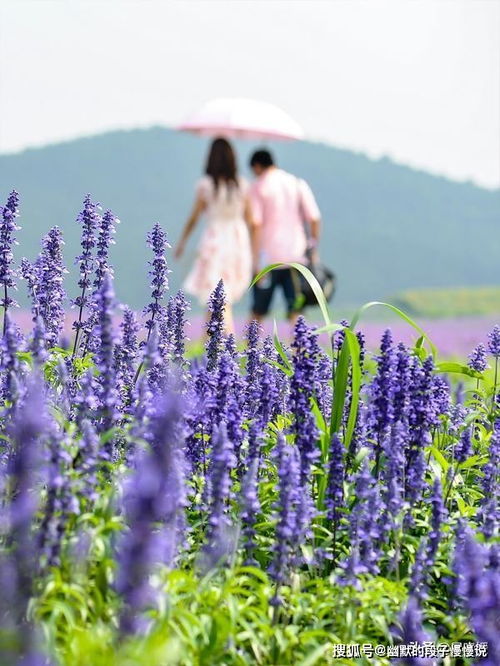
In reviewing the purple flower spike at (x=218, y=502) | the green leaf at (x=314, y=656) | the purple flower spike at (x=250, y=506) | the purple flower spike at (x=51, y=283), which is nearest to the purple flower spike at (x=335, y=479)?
the purple flower spike at (x=250, y=506)

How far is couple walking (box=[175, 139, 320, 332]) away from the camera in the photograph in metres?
17.9


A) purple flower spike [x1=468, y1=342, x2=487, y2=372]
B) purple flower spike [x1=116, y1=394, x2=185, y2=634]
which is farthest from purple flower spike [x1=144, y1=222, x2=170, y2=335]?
purple flower spike [x1=116, y1=394, x2=185, y2=634]

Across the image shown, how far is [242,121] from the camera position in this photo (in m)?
23.2

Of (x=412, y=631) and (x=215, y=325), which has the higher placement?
(x=215, y=325)

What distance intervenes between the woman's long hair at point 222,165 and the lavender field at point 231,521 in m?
10.4

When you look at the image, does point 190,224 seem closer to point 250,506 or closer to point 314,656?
point 250,506

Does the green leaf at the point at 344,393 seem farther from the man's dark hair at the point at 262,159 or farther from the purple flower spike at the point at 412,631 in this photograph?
the man's dark hair at the point at 262,159

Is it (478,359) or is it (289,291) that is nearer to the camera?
(478,359)

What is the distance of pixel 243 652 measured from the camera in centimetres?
488

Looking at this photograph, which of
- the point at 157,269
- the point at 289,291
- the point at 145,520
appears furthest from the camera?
the point at 289,291

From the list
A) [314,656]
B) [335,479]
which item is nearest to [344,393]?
[335,479]

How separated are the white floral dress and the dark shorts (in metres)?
0.32

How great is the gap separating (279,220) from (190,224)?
1.84 meters

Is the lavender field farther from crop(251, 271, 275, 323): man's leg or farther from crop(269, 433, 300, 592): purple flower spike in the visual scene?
crop(251, 271, 275, 323): man's leg
